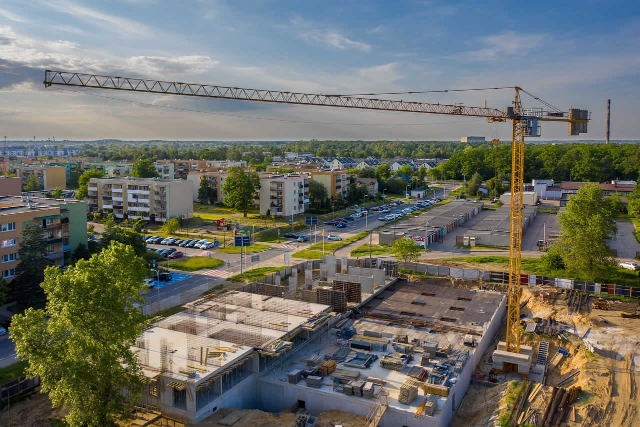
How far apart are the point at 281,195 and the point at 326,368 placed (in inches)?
1395

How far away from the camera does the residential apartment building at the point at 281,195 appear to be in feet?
165

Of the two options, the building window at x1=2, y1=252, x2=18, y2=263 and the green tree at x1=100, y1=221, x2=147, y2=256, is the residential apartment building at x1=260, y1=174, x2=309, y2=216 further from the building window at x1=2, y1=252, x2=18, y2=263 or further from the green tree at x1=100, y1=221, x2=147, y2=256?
the building window at x1=2, y1=252, x2=18, y2=263

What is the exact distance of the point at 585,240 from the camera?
26656mm

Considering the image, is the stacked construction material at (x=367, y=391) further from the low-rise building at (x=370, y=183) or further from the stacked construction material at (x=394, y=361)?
the low-rise building at (x=370, y=183)

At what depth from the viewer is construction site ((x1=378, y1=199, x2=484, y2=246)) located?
3791 centimetres

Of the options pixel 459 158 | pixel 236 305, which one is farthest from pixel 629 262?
pixel 459 158

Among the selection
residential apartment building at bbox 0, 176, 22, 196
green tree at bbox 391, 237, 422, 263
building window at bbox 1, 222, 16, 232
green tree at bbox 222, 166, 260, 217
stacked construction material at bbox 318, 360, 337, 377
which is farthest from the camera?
green tree at bbox 222, 166, 260, 217

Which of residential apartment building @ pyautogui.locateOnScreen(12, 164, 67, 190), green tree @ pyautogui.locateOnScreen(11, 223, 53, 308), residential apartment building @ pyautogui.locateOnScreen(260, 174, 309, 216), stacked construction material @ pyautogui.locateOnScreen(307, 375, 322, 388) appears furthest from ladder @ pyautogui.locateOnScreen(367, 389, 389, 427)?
residential apartment building @ pyautogui.locateOnScreen(12, 164, 67, 190)

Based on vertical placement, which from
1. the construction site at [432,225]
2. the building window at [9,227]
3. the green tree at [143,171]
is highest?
the green tree at [143,171]

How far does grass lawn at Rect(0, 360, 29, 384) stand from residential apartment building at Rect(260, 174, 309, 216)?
34462 millimetres

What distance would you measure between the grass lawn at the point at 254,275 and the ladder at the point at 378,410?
1465 cm

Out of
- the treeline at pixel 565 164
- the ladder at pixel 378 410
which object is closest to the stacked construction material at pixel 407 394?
the ladder at pixel 378 410

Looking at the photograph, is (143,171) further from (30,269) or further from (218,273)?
(30,269)

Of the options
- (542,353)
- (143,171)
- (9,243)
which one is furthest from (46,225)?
(143,171)
